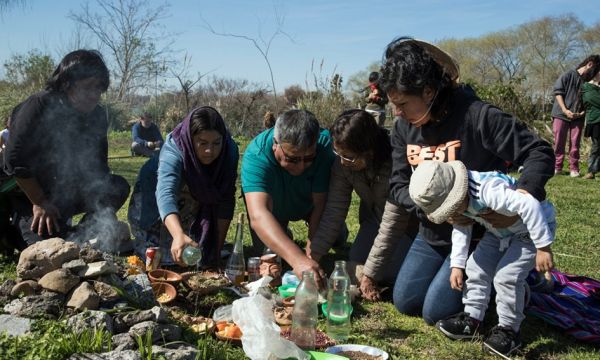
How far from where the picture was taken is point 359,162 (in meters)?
3.83

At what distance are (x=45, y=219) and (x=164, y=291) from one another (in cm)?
146

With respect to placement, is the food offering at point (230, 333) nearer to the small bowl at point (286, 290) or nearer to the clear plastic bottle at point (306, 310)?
the clear plastic bottle at point (306, 310)

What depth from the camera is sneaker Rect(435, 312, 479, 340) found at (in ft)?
10.7

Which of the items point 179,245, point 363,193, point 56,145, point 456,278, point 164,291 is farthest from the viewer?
point 56,145

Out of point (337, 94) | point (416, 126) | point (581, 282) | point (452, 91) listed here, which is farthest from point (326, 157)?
point (337, 94)

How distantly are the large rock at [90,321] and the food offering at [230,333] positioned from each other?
1.84 feet

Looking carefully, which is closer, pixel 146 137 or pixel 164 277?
pixel 164 277

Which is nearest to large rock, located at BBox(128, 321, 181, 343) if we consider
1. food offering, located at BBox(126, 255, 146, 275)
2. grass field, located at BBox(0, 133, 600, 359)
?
grass field, located at BBox(0, 133, 600, 359)

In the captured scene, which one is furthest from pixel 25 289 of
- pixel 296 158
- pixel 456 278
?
pixel 456 278

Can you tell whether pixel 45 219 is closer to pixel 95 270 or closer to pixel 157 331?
pixel 95 270

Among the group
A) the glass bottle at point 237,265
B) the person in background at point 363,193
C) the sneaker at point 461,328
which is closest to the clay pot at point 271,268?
the glass bottle at point 237,265

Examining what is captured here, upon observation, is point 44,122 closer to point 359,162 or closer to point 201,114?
point 201,114

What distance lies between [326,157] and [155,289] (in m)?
1.51

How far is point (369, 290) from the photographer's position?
393 cm
